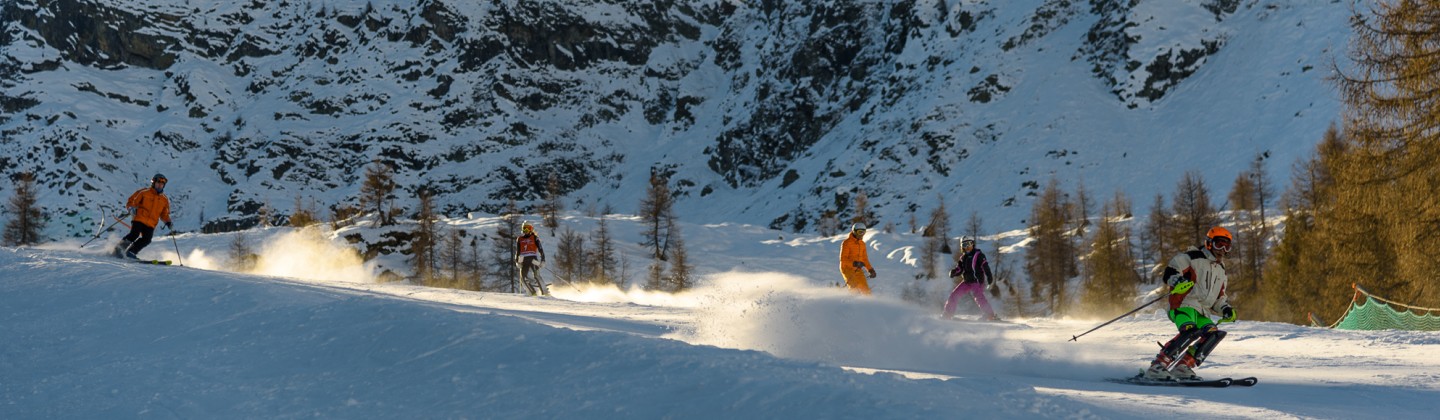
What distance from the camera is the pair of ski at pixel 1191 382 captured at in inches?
306

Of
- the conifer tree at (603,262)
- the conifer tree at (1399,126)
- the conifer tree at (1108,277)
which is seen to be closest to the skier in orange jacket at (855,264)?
the conifer tree at (1399,126)

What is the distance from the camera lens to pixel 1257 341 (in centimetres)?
1329

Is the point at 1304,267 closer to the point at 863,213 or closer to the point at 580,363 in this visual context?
the point at 580,363

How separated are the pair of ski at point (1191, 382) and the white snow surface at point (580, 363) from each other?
17 cm

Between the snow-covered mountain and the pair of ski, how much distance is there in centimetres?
6400

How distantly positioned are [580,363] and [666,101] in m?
170

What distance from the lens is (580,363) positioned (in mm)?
6484

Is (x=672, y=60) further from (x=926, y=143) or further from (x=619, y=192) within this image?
(x=926, y=143)

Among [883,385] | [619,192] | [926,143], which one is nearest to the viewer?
[883,385]

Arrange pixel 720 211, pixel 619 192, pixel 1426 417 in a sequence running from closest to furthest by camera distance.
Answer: pixel 1426 417 < pixel 720 211 < pixel 619 192

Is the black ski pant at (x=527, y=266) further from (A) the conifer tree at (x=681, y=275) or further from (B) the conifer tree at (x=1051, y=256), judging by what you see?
(B) the conifer tree at (x=1051, y=256)

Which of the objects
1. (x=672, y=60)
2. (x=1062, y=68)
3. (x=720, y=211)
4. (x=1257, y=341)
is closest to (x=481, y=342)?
(x=1257, y=341)

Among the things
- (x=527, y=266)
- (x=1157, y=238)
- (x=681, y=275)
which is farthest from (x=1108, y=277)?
(x=527, y=266)

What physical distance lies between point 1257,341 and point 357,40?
19956 cm
